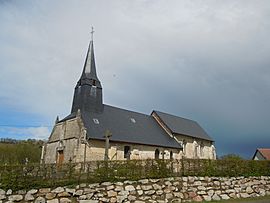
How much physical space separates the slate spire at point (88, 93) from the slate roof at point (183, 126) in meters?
12.7

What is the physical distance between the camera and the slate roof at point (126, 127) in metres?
33.2

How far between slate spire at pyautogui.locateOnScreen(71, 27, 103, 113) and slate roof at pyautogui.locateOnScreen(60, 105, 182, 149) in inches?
42.0

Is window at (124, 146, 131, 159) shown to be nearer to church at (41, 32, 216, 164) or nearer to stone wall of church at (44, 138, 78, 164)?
church at (41, 32, 216, 164)

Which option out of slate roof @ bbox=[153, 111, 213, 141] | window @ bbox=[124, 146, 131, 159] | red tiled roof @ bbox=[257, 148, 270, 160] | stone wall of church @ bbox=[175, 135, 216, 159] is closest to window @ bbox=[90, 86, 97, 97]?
window @ bbox=[124, 146, 131, 159]

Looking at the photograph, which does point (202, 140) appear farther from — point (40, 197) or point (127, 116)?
point (40, 197)

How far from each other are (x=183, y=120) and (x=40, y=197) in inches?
1681

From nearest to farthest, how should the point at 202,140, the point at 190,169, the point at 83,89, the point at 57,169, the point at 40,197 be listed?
the point at 40,197
the point at 57,169
the point at 190,169
the point at 83,89
the point at 202,140

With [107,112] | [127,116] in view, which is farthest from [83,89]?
[127,116]

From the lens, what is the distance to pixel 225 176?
54.1ft

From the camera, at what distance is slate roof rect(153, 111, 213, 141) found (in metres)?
45.1

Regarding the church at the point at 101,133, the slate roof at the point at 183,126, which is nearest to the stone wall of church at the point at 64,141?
the church at the point at 101,133

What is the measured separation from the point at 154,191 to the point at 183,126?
35.8m

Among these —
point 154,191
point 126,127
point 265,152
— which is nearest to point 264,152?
point 265,152

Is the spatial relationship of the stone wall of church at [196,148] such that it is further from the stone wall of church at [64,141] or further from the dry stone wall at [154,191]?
the dry stone wall at [154,191]
